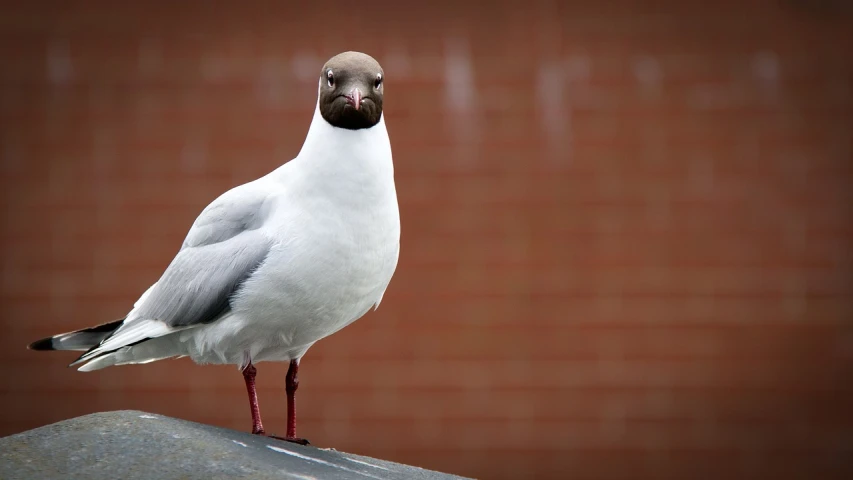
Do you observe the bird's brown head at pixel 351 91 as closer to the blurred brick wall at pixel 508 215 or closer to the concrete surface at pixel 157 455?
the concrete surface at pixel 157 455

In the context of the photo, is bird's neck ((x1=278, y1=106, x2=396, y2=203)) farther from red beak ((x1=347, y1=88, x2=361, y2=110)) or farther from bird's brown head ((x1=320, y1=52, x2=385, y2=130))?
red beak ((x1=347, y1=88, x2=361, y2=110))

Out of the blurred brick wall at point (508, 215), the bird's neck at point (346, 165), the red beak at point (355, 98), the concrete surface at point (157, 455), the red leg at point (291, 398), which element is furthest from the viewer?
the blurred brick wall at point (508, 215)

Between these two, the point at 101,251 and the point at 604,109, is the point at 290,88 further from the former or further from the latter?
the point at 604,109

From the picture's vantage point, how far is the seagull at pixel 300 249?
10.0ft

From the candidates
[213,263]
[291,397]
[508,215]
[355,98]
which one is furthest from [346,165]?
[508,215]

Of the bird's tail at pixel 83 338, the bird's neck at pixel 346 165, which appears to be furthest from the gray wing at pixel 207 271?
the bird's neck at pixel 346 165

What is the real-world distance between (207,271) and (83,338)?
640 mm

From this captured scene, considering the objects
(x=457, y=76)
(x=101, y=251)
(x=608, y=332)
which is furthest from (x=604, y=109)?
(x=101, y=251)

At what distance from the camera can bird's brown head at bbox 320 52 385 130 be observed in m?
2.99

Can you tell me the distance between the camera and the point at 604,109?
6.48 m

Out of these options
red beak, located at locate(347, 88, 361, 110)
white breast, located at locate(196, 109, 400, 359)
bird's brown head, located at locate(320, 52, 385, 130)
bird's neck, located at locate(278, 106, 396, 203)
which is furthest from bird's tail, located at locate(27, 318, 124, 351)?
red beak, located at locate(347, 88, 361, 110)

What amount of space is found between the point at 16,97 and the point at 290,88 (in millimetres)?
1708

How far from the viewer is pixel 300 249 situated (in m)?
3.06

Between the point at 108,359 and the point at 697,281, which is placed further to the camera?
the point at 697,281
